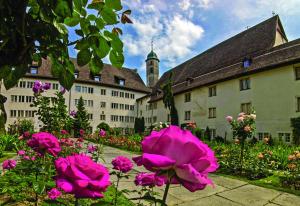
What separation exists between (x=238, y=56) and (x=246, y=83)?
611 cm

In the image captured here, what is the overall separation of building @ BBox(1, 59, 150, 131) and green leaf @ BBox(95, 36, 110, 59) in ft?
143

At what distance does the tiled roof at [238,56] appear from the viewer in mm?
23359

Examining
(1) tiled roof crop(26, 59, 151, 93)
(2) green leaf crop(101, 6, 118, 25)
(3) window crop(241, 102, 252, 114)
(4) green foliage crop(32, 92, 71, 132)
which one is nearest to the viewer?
(2) green leaf crop(101, 6, 118, 25)

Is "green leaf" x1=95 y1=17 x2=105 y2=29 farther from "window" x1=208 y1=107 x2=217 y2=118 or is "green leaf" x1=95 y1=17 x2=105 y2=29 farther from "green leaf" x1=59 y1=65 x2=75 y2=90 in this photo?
"window" x1=208 y1=107 x2=217 y2=118

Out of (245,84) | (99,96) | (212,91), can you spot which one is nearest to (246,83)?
(245,84)

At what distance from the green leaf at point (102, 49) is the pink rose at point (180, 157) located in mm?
615

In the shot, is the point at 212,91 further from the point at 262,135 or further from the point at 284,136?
the point at 284,136

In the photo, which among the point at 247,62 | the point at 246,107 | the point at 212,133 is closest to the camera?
the point at 246,107

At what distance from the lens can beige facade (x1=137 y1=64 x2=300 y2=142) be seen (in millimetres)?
20766

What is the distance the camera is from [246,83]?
25.1 meters

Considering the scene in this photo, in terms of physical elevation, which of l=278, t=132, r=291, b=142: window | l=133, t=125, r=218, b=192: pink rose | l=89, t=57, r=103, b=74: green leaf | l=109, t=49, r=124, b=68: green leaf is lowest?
l=278, t=132, r=291, b=142: window

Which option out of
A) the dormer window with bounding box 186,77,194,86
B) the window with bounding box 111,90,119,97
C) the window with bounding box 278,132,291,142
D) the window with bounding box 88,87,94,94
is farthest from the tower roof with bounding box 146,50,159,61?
the window with bounding box 278,132,291,142

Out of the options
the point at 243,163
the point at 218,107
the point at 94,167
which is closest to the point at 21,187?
the point at 94,167

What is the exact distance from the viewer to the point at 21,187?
14.4 feet
